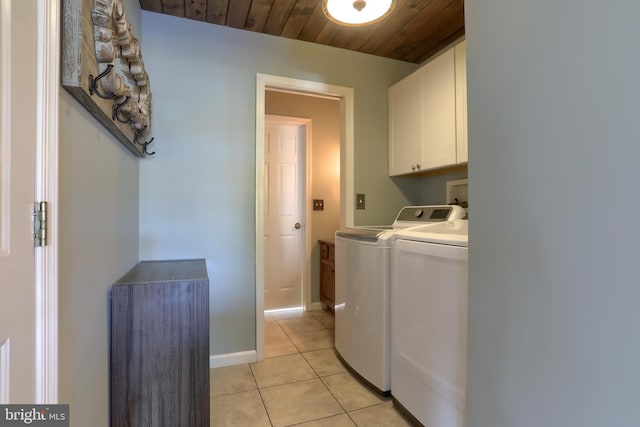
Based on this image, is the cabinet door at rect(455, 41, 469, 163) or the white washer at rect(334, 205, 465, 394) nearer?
the white washer at rect(334, 205, 465, 394)

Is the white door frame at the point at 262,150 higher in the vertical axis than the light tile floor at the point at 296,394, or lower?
higher

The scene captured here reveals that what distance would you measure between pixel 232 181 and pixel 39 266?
5.13ft

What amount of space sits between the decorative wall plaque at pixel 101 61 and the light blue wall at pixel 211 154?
70 cm

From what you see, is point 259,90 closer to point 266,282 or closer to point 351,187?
point 351,187

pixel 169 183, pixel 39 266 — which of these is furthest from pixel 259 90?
pixel 39 266

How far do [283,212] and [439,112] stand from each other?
6.40ft

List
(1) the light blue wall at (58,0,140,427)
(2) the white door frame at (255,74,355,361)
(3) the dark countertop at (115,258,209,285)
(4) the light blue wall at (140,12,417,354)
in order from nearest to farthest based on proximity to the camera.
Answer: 1. (1) the light blue wall at (58,0,140,427)
2. (3) the dark countertop at (115,258,209,285)
3. (4) the light blue wall at (140,12,417,354)
4. (2) the white door frame at (255,74,355,361)

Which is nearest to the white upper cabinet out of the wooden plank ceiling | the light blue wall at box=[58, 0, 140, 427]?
the wooden plank ceiling

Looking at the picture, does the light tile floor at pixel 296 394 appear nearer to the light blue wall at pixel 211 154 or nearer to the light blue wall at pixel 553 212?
the light blue wall at pixel 211 154

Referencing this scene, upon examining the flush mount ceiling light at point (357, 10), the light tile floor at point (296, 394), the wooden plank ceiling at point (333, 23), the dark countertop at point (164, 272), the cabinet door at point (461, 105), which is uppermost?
the wooden plank ceiling at point (333, 23)

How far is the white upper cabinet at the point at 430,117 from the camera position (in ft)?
6.39

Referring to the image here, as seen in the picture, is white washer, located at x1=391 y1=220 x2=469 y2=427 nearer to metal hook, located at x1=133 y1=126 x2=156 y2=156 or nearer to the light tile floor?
the light tile floor

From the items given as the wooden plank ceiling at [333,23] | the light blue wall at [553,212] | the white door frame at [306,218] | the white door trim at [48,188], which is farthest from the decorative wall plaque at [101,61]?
the white door frame at [306,218]

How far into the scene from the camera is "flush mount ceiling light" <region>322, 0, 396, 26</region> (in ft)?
5.18
